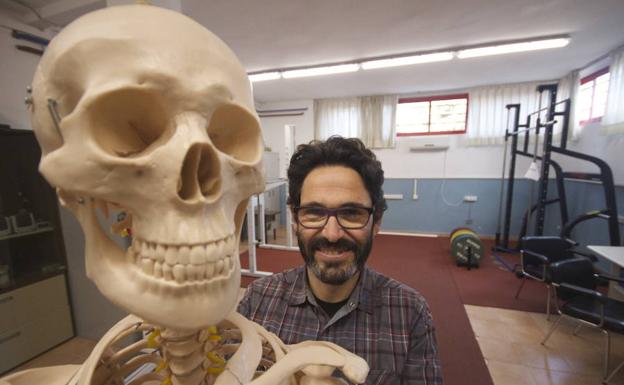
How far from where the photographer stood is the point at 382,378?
905 millimetres

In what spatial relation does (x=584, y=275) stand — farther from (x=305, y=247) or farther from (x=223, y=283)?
(x=223, y=283)

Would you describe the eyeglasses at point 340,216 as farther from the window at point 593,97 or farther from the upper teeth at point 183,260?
the window at point 593,97

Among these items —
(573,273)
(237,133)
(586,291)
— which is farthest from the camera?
(573,273)

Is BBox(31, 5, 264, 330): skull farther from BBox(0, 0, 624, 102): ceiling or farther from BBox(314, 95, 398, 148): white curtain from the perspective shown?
BBox(314, 95, 398, 148): white curtain

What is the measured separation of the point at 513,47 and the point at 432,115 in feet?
7.35

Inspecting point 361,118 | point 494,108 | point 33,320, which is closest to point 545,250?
point 494,108

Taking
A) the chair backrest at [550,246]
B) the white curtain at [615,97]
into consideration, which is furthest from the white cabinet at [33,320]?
the white curtain at [615,97]

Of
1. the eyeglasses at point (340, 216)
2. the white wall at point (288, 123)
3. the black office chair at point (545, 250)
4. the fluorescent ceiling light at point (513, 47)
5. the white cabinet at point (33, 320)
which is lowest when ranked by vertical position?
the white cabinet at point (33, 320)

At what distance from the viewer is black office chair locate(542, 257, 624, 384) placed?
74.1 inches

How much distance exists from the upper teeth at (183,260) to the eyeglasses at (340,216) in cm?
57

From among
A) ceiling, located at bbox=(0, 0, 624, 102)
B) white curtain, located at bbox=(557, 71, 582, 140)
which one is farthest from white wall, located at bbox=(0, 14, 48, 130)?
white curtain, located at bbox=(557, 71, 582, 140)

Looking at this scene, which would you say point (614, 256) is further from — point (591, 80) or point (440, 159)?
point (440, 159)

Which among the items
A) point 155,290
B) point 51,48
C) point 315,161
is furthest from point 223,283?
point 315,161

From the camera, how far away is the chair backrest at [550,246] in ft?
9.30
